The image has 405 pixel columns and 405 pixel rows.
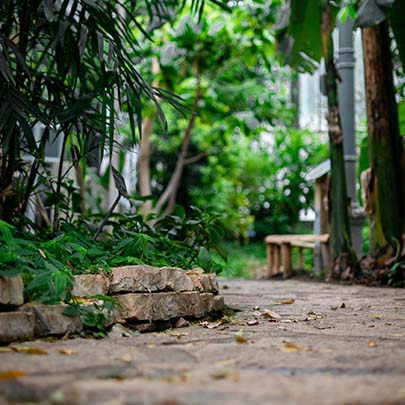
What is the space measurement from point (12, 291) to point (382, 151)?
425cm

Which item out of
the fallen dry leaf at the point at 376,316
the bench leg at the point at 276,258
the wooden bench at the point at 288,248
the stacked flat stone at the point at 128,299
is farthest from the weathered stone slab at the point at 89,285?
the bench leg at the point at 276,258

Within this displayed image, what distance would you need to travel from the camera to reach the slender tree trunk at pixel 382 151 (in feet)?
20.4

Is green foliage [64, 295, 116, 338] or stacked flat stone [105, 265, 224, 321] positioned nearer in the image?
green foliage [64, 295, 116, 338]

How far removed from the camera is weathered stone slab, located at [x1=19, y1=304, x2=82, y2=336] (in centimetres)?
274

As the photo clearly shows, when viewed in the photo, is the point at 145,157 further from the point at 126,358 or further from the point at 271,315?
the point at 126,358

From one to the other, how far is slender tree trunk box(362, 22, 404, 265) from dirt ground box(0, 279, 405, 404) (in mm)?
2649

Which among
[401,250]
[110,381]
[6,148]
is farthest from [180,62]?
[110,381]

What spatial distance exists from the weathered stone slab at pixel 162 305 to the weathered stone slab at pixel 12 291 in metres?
0.55

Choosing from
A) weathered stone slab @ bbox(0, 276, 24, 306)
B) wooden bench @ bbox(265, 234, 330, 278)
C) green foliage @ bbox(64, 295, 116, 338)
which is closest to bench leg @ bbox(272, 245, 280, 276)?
wooden bench @ bbox(265, 234, 330, 278)

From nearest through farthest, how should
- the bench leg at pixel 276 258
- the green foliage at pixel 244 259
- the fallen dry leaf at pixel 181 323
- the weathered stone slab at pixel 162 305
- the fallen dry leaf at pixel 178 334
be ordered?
the fallen dry leaf at pixel 178 334
the weathered stone slab at pixel 162 305
the fallen dry leaf at pixel 181 323
the bench leg at pixel 276 258
the green foliage at pixel 244 259

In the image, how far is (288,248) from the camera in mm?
8086

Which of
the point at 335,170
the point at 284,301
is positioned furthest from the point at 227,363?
the point at 335,170

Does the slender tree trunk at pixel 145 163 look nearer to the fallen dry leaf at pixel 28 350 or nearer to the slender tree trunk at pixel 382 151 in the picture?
the slender tree trunk at pixel 382 151

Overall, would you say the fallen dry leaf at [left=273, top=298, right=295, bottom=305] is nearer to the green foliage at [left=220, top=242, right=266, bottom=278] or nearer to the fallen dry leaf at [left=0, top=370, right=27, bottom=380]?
the fallen dry leaf at [left=0, top=370, right=27, bottom=380]
